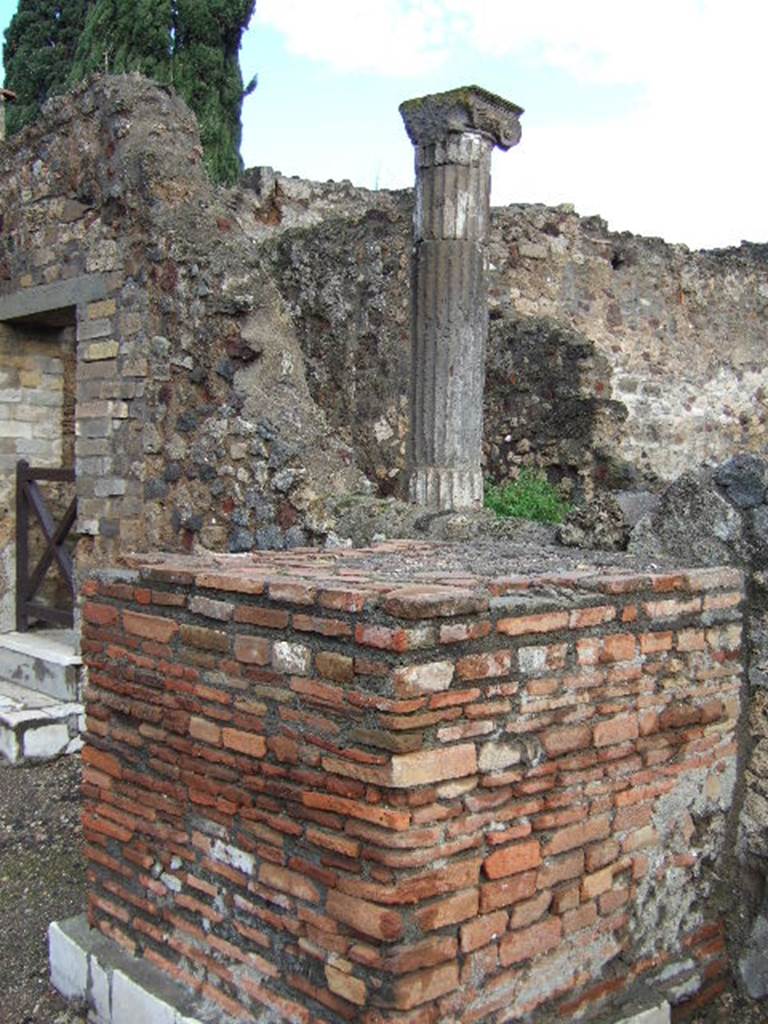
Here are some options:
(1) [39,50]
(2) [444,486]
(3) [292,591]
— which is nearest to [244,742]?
(3) [292,591]

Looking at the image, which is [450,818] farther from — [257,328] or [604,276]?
[604,276]

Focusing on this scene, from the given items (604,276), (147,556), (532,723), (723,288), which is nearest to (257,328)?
(147,556)

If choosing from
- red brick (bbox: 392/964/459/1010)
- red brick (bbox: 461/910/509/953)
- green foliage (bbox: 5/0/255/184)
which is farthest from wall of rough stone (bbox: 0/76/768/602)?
green foliage (bbox: 5/0/255/184)

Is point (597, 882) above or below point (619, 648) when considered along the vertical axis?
below

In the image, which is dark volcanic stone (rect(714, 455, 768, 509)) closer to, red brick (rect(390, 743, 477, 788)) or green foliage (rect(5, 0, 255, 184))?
red brick (rect(390, 743, 477, 788))

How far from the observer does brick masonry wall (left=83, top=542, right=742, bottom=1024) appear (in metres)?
2.61

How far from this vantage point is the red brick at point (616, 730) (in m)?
3.01

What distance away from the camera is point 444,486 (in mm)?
6703

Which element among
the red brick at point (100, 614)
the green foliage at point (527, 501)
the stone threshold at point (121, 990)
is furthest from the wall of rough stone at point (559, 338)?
the stone threshold at point (121, 990)

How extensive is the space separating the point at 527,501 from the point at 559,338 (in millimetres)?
2110

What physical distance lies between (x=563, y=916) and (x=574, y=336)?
8.11m

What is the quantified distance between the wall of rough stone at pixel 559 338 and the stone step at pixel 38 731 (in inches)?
198

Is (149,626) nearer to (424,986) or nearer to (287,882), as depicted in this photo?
(287,882)

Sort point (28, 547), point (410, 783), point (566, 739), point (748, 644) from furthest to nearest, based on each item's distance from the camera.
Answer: point (28, 547) < point (748, 644) < point (566, 739) < point (410, 783)
